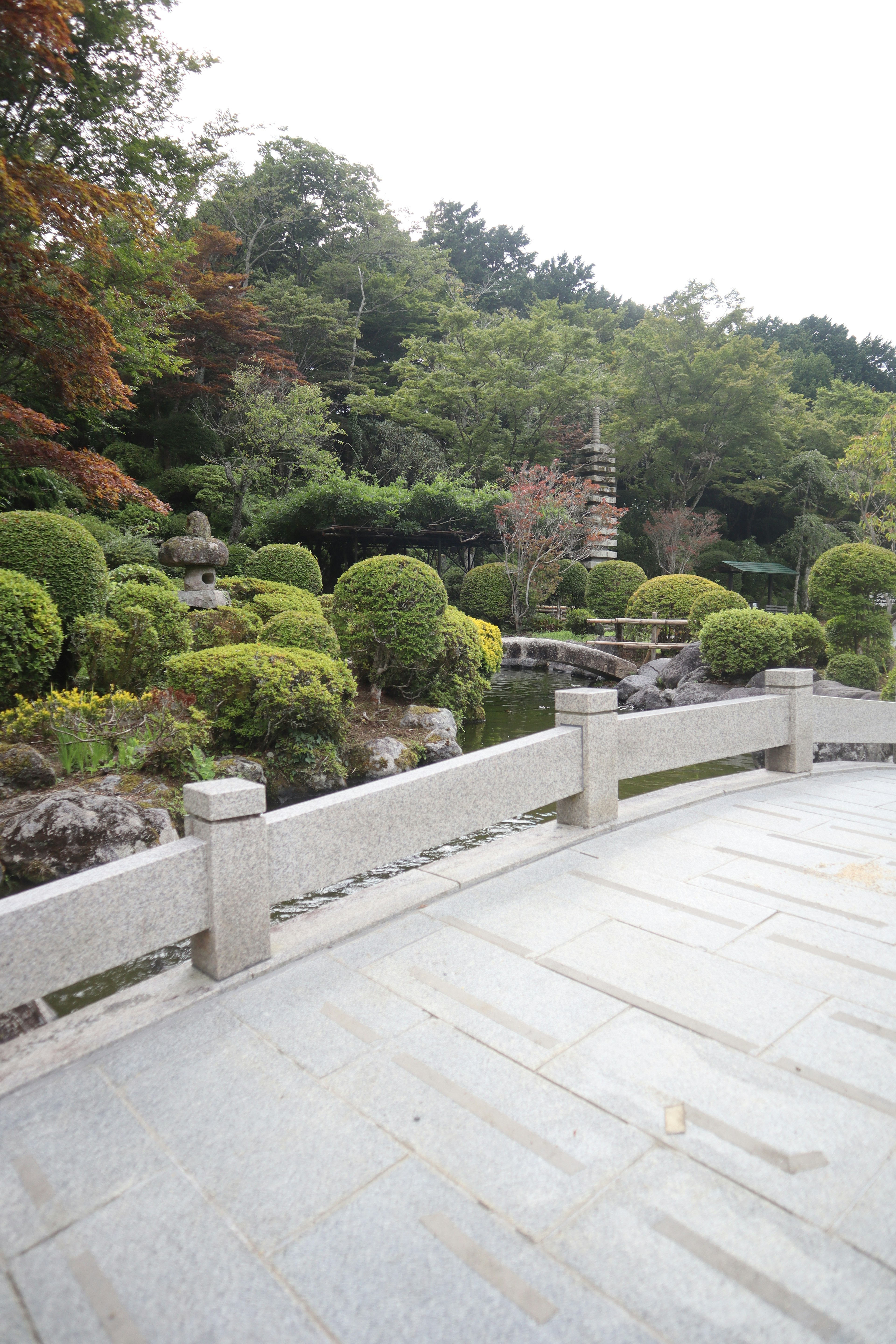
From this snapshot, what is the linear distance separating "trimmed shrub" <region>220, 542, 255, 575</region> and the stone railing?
1427cm

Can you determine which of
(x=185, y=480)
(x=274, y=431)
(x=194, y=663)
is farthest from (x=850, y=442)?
(x=194, y=663)

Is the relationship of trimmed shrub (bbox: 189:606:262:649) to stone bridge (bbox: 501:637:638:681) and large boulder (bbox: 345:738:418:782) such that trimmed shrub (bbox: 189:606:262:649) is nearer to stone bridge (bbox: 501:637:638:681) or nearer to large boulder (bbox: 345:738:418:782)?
large boulder (bbox: 345:738:418:782)

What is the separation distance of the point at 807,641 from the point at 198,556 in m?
10.8

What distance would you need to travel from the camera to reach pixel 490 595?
795 inches

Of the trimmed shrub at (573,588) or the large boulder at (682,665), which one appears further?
the trimmed shrub at (573,588)

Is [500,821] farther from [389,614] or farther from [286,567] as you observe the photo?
[286,567]

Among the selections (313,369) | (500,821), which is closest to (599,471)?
(313,369)

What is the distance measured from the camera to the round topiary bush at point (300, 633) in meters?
8.32

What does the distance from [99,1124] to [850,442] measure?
2928 centimetres

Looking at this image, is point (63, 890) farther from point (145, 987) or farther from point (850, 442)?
point (850, 442)

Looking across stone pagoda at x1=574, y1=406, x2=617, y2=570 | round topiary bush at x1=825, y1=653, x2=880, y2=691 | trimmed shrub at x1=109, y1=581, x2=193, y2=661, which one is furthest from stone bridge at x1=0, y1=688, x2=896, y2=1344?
stone pagoda at x1=574, y1=406, x2=617, y2=570

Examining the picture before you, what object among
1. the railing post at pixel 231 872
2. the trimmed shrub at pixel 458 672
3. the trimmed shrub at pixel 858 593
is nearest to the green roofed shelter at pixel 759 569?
the trimmed shrub at pixel 858 593

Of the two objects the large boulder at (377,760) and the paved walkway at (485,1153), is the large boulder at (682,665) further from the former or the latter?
the paved walkway at (485,1153)

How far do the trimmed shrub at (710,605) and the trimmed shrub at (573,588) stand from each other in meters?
7.55
